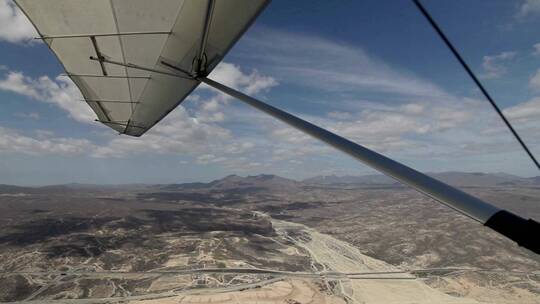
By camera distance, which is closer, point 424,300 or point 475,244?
point 424,300

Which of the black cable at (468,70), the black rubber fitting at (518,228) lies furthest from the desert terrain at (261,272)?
the black rubber fitting at (518,228)

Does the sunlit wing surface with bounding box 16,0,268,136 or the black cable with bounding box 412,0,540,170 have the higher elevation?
the sunlit wing surface with bounding box 16,0,268,136

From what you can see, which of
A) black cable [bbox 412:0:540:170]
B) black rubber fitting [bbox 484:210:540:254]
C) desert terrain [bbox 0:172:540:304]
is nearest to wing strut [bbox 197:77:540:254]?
black rubber fitting [bbox 484:210:540:254]

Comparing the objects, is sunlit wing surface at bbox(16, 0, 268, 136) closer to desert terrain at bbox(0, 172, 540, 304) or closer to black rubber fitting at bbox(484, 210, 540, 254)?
black rubber fitting at bbox(484, 210, 540, 254)

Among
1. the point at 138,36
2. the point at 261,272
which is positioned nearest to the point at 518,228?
the point at 138,36

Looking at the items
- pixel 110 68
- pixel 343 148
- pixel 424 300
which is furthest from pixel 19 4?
pixel 424 300

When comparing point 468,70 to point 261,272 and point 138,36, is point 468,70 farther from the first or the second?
point 261,272

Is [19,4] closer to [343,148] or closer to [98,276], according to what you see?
[343,148]
